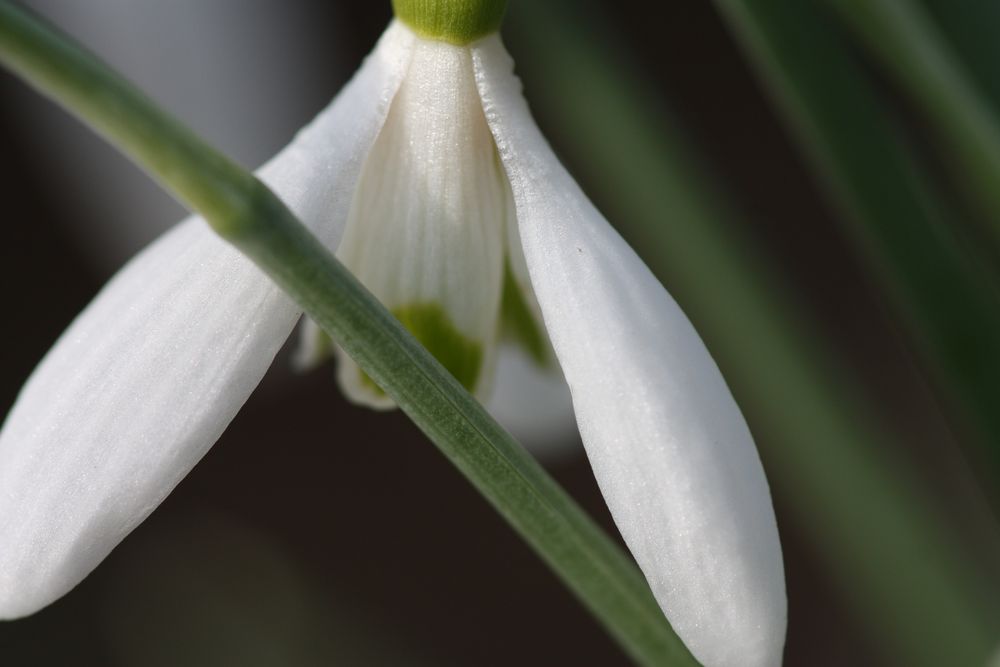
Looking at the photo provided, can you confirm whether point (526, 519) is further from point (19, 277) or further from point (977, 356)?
point (19, 277)

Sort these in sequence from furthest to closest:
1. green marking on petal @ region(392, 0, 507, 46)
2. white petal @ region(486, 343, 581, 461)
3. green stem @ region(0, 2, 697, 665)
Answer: white petal @ region(486, 343, 581, 461)
green marking on petal @ region(392, 0, 507, 46)
green stem @ region(0, 2, 697, 665)

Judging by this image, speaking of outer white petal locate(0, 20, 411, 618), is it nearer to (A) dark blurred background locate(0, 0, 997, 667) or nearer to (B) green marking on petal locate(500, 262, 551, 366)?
(B) green marking on petal locate(500, 262, 551, 366)

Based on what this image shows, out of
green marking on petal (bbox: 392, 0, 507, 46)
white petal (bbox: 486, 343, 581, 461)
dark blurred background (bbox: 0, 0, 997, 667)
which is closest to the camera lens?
green marking on petal (bbox: 392, 0, 507, 46)

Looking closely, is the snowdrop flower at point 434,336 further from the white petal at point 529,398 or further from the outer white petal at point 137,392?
the white petal at point 529,398

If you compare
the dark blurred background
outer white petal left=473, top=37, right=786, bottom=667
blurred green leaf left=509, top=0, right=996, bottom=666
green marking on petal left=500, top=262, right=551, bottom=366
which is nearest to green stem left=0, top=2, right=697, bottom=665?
outer white petal left=473, top=37, right=786, bottom=667

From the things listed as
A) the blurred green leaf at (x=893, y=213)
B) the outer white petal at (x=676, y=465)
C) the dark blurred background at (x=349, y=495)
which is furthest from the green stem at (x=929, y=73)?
the dark blurred background at (x=349, y=495)

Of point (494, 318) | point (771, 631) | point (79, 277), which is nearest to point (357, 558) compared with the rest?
point (79, 277)

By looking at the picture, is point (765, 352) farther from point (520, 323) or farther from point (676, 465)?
point (676, 465)
